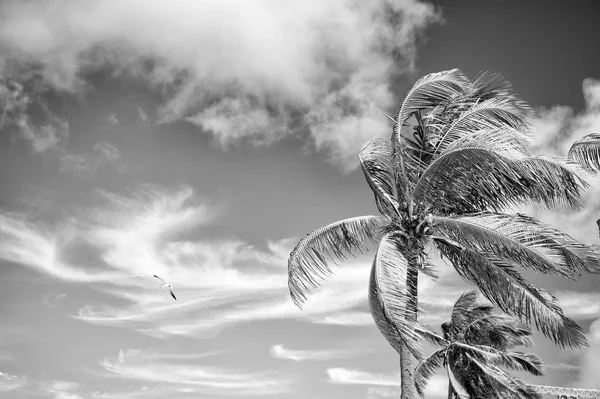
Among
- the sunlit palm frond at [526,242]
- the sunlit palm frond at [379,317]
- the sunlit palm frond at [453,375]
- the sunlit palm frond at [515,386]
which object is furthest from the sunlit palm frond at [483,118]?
the sunlit palm frond at [453,375]

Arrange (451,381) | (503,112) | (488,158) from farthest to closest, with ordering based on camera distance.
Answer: (451,381), (503,112), (488,158)

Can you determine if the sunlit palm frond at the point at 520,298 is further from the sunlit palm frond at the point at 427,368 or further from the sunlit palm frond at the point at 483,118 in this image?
the sunlit palm frond at the point at 427,368

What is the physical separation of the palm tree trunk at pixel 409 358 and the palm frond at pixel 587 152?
214 inches

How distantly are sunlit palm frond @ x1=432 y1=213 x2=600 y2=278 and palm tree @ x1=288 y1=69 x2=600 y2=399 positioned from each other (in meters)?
0.03

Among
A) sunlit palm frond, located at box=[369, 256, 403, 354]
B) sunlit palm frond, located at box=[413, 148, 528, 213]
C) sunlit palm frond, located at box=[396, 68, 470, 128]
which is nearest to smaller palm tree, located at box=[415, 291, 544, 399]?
sunlit palm frond, located at box=[369, 256, 403, 354]

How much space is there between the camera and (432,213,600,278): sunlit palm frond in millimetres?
13844

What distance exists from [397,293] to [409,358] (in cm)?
258

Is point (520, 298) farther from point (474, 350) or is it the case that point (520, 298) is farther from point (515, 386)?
point (474, 350)

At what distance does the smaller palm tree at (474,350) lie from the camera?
25141 mm

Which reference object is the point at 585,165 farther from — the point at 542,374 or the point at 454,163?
the point at 542,374

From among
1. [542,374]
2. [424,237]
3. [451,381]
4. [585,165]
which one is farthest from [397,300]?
[542,374]

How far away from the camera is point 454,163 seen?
50.6 ft

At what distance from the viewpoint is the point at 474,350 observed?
2402cm

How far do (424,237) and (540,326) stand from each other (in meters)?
4.06
